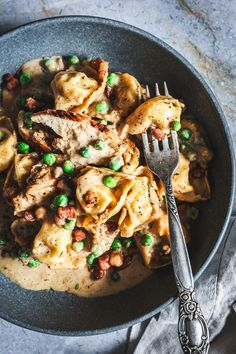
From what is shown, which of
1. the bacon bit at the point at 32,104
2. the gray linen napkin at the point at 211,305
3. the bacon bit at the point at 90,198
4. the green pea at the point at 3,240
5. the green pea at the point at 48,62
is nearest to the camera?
the bacon bit at the point at 90,198

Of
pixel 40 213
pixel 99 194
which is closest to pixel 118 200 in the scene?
pixel 99 194

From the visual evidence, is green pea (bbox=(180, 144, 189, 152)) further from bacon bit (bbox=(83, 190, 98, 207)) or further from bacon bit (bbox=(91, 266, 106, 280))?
bacon bit (bbox=(91, 266, 106, 280))

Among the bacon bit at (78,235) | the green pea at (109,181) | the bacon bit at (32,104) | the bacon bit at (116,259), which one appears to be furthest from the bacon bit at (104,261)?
the bacon bit at (32,104)

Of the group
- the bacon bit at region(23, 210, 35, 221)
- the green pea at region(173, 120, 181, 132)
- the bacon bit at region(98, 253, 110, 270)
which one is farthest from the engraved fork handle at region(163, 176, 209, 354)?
the bacon bit at region(23, 210, 35, 221)

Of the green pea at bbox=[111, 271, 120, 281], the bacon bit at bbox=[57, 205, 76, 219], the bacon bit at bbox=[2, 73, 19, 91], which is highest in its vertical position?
the bacon bit at bbox=[2, 73, 19, 91]

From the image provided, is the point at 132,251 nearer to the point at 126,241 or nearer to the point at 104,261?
the point at 126,241

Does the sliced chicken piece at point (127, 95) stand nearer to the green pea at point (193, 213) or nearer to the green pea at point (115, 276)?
the green pea at point (193, 213)

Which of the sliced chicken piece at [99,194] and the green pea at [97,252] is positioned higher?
the sliced chicken piece at [99,194]
